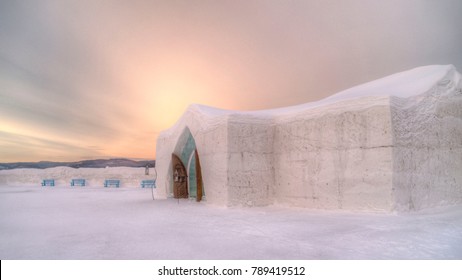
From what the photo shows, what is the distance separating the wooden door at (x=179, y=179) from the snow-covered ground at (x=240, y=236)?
6058 mm

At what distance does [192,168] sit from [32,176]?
1212 inches

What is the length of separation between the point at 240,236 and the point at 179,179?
31.0 ft

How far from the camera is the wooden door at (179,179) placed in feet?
48.6

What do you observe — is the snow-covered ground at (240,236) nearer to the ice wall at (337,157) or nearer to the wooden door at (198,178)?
the ice wall at (337,157)

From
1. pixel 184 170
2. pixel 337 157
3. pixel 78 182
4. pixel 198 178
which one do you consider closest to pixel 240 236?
pixel 337 157

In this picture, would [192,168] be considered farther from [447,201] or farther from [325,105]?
[447,201]

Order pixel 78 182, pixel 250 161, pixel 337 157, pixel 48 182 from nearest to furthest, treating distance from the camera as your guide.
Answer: pixel 337 157, pixel 250 161, pixel 78 182, pixel 48 182

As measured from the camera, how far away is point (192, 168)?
1511cm

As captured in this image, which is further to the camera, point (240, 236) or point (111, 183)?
point (111, 183)

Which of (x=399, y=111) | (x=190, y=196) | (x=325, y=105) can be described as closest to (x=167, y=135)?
(x=190, y=196)

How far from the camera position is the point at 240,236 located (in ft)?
19.1

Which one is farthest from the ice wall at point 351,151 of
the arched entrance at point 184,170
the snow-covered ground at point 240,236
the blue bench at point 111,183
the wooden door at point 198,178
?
the blue bench at point 111,183

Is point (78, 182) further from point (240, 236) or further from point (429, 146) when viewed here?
point (429, 146)

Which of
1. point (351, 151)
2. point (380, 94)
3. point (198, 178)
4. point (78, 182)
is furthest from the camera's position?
point (78, 182)
